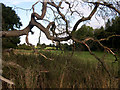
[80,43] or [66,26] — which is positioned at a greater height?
[66,26]

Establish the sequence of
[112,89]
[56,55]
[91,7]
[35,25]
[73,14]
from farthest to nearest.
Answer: [56,55] → [73,14] → [91,7] → [35,25] → [112,89]

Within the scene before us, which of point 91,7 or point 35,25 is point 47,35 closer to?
point 35,25

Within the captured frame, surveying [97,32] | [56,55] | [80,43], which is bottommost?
[56,55]

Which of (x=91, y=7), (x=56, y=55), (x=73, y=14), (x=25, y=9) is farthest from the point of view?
(x=56, y=55)

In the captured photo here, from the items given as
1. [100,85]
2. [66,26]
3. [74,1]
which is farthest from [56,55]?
[100,85]

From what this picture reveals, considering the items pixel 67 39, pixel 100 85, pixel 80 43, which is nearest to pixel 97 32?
pixel 80 43

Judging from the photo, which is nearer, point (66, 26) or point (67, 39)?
point (67, 39)

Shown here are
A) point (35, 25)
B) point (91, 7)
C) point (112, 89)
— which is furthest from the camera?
point (91, 7)

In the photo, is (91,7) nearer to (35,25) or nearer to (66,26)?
(66,26)

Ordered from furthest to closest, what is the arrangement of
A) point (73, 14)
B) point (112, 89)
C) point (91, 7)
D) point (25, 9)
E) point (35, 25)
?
point (73, 14) < point (91, 7) < point (25, 9) < point (35, 25) < point (112, 89)

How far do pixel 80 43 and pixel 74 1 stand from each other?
117 centimetres

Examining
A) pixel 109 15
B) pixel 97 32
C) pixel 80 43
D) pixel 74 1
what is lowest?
pixel 80 43

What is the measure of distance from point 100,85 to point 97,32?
1.62m

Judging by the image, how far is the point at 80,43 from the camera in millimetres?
3326
